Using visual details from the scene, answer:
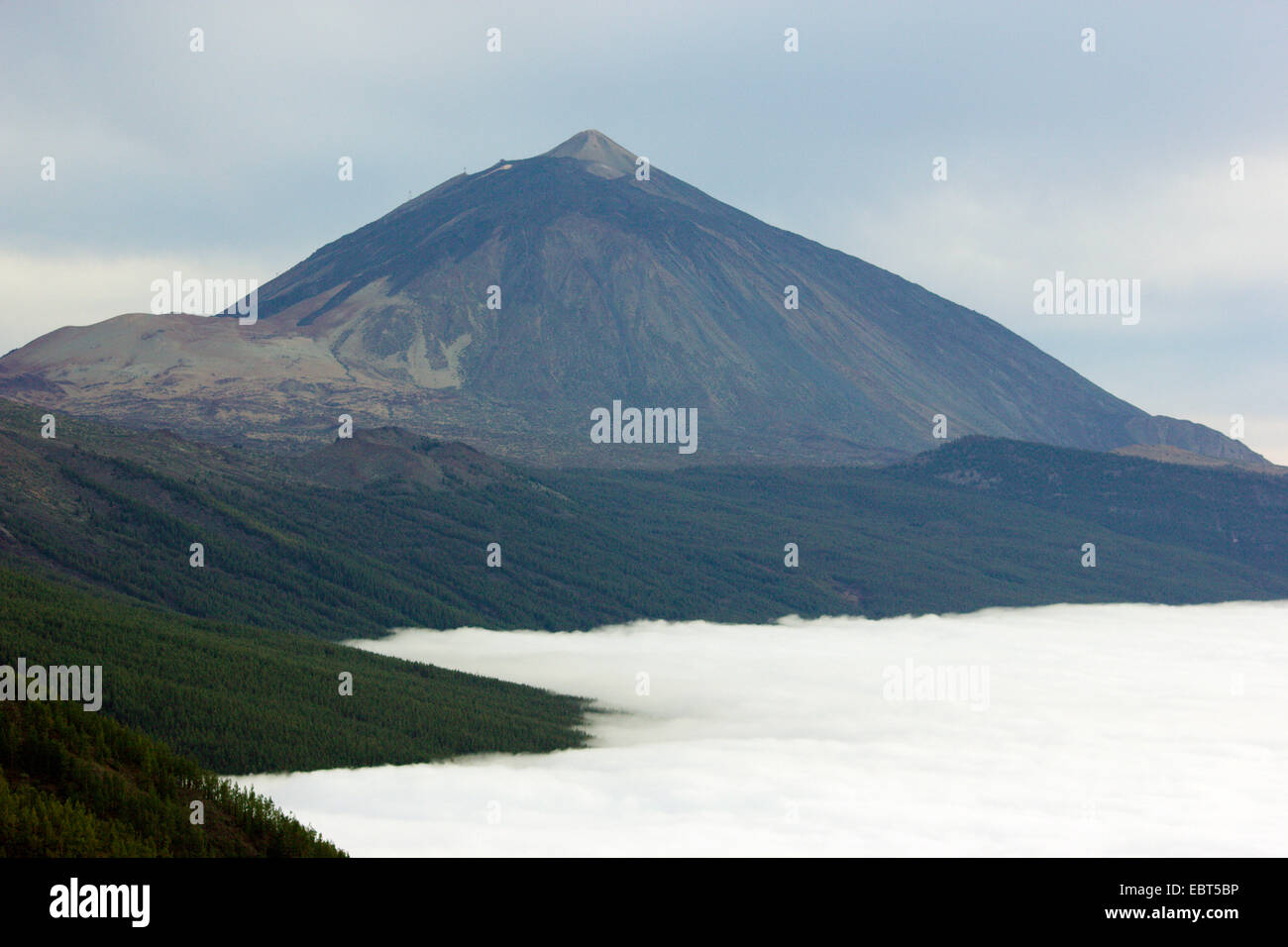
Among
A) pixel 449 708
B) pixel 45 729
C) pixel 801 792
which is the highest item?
pixel 45 729

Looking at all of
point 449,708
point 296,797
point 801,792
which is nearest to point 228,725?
point 296,797

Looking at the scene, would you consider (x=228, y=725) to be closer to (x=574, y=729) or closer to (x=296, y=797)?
(x=296, y=797)

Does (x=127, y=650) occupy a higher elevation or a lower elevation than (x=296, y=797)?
higher

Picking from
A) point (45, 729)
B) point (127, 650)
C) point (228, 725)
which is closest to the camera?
point (45, 729)
